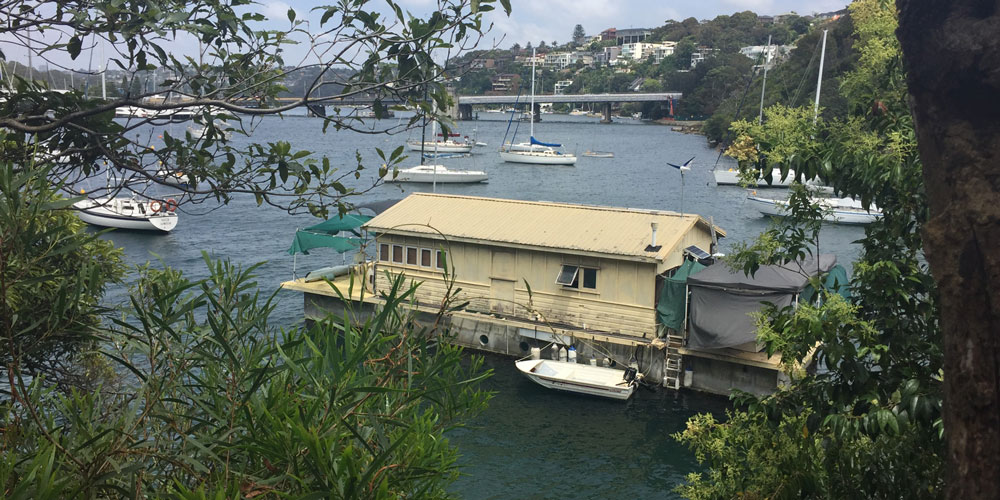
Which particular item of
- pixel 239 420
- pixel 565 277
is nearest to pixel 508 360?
pixel 565 277

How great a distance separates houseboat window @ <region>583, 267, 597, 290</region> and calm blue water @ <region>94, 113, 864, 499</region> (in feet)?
10.2

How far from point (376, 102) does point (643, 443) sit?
51.5 ft

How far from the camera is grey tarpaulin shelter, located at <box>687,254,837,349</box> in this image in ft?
67.6

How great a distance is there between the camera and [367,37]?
580cm

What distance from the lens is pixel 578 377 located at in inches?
863

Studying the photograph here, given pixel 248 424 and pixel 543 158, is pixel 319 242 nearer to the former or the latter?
pixel 248 424

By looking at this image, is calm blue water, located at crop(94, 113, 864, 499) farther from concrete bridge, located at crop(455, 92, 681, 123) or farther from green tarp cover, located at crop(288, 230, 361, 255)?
concrete bridge, located at crop(455, 92, 681, 123)

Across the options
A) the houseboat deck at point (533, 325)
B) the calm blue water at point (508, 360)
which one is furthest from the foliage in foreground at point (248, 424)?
the houseboat deck at point (533, 325)

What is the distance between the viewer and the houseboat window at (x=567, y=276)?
22875 mm

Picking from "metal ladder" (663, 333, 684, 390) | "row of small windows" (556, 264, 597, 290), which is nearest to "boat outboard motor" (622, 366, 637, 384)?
"metal ladder" (663, 333, 684, 390)

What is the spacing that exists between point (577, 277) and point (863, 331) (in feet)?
54.9

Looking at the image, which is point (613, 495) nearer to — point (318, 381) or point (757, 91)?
point (318, 381)

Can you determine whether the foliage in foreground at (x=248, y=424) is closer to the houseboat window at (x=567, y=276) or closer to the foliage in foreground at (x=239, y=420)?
the foliage in foreground at (x=239, y=420)

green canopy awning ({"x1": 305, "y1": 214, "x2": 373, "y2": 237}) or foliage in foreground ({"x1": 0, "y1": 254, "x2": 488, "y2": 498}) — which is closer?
foliage in foreground ({"x1": 0, "y1": 254, "x2": 488, "y2": 498})
